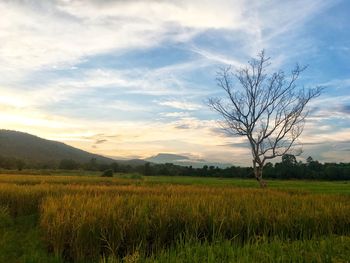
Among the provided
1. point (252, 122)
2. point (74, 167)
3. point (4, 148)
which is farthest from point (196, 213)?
point (4, 148)

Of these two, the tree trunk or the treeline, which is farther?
the treeline

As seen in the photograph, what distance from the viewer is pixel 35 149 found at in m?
173

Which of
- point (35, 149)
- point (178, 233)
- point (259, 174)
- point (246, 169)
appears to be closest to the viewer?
point (178, 233)

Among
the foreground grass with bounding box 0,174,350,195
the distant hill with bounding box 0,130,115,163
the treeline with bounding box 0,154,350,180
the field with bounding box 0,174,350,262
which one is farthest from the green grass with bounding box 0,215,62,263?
the distant hill with bounding box 0,130,115,163

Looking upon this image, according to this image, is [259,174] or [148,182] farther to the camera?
[148,182]

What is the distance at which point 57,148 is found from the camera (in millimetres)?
187750

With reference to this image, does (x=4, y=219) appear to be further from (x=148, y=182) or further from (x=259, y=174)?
(x=148, y=182)

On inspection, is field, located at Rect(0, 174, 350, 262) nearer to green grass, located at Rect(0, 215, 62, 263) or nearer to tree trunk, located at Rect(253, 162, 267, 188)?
green grass, located at Rect(0, 215, 62, 263)

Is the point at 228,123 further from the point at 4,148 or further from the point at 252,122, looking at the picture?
the point at 4,148

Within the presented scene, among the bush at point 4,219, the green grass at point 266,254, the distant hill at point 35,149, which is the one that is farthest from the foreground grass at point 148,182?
the distant hill at point 35,149

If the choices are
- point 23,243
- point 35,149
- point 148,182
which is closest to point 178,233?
point 23,243

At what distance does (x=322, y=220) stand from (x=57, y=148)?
187759mm

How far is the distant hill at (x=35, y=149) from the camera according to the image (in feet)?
523

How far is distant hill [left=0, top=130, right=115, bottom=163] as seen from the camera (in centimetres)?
15950
